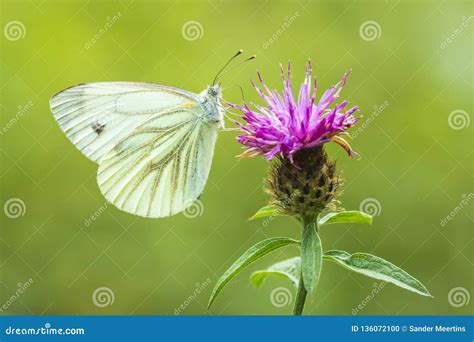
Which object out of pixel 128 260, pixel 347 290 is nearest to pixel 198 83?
pixel 128 260

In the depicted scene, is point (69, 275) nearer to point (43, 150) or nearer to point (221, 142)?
point (43, 150)
